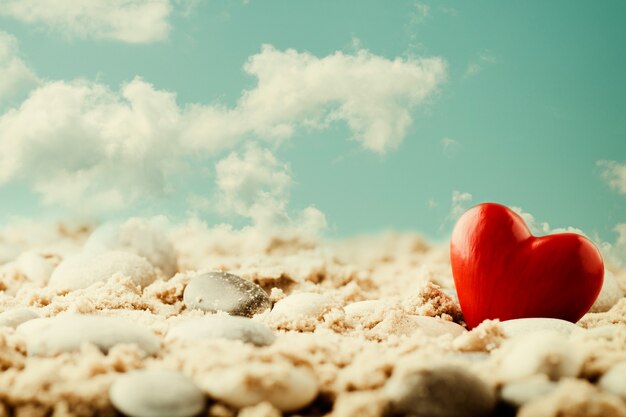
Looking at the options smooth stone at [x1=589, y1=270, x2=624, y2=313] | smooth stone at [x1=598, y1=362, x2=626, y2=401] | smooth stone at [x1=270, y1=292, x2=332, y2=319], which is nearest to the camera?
smooth stone at [x1=598, y1=362, x2=626, y2=401]

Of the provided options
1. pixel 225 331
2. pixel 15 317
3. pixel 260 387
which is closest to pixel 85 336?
pixel 225 331

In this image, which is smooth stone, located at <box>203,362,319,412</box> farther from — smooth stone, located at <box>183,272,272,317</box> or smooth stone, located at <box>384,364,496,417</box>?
smooth stone, located at <box>183,272,272,317</box>

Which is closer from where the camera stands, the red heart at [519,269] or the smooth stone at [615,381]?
the smooth stone at [615,381]

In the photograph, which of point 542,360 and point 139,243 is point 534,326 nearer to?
point 542,360

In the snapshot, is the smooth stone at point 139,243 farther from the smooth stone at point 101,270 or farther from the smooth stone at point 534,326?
the smooth stone at point 534,326

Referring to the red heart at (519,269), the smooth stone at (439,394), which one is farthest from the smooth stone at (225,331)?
the red heart at (519,269)

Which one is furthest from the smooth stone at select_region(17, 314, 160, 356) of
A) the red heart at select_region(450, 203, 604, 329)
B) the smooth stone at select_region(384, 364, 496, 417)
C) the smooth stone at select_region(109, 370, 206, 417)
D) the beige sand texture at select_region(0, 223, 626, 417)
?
→ the red heart at select_region(450, 203, 604, 329)
